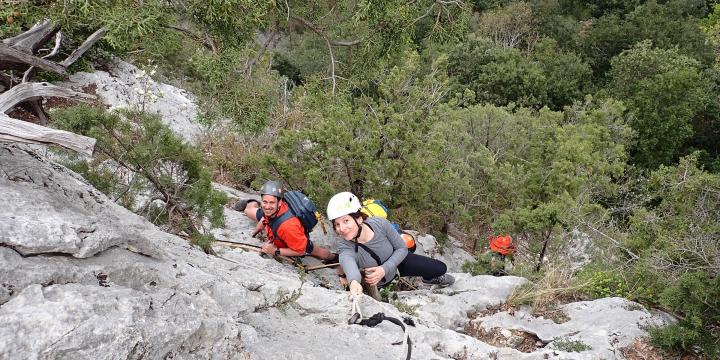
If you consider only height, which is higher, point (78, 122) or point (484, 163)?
point (78, 122)

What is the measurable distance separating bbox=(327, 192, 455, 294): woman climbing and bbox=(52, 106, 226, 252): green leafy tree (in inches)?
56.1

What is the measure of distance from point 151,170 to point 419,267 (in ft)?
9.77

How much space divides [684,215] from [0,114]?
6.84m

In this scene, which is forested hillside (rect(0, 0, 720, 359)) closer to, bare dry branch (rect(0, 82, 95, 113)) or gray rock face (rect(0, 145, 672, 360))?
bare dry branch (rect(0, 82, 95, 113))

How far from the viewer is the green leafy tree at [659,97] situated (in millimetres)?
25641

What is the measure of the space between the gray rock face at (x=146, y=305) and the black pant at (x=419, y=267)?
3.23ft

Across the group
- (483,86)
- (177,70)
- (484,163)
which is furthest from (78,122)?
(483,86)

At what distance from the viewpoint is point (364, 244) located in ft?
16.2

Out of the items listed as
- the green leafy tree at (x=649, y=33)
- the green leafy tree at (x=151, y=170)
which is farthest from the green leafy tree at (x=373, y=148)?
the green leafy tree at (x=649, y=33)

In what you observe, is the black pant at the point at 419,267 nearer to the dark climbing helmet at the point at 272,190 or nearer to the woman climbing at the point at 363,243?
the woman climbing at the point at 363,243

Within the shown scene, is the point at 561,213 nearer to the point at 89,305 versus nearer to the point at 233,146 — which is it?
the point at 233,146

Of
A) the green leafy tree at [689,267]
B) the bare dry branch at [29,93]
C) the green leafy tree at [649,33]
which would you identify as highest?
the bare dry branch at [29,93]

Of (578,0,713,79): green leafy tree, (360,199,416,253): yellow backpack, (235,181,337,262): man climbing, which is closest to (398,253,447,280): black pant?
(360,199,416,253): yellow backpack

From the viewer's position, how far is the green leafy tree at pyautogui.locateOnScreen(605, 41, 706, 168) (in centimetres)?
2564
